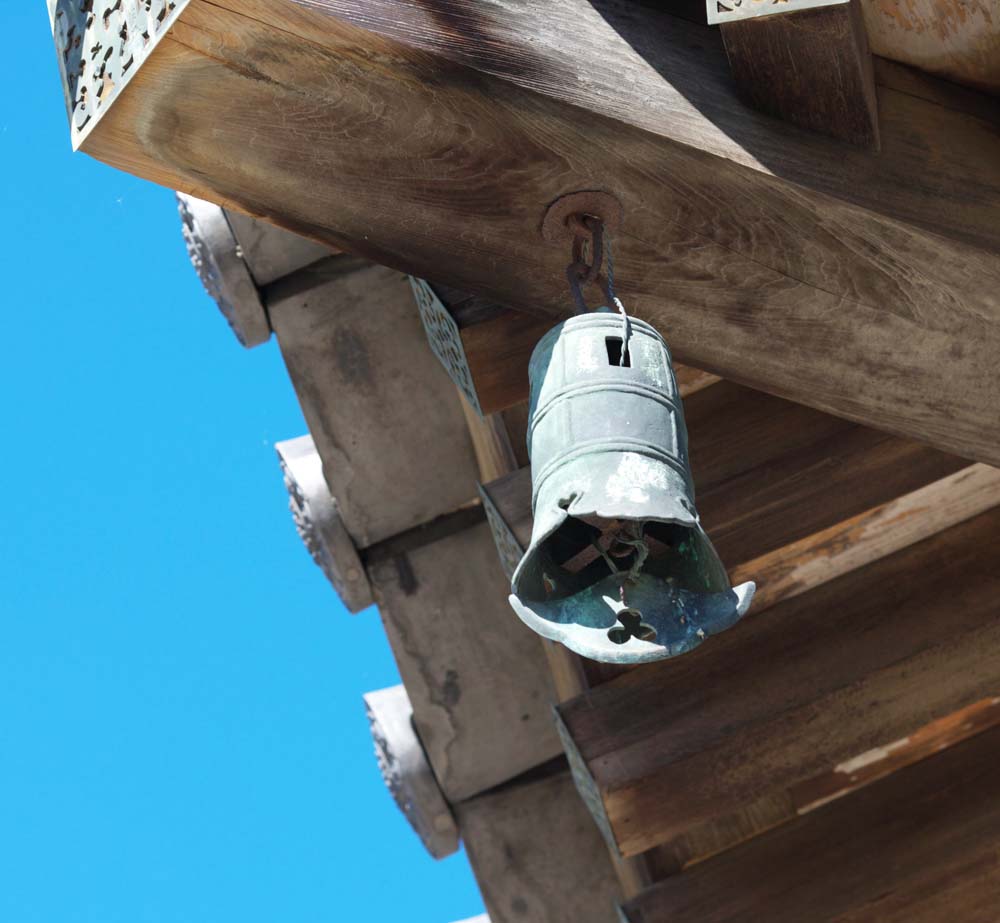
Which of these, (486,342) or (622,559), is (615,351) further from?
(486,342)

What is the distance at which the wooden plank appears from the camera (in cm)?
195

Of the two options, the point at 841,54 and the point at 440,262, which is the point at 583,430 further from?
the point at 841,54

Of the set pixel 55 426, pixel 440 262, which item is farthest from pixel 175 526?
pixel 440 262

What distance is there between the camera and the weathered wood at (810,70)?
80.0 inches

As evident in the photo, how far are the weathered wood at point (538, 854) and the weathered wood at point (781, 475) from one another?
1073mm

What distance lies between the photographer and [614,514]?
1.71 meters

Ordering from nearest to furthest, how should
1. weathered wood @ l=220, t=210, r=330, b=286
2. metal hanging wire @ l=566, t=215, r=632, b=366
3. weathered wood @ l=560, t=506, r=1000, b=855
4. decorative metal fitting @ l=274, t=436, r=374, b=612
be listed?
metal hanging wire @ l=566, t=215, r=632, b=366
weathered wood @ l=560, t=506, r=1000, b=855
weathered wood @ l=220, t=210, r=330, b=286
decorative metal fitting @ l=274, t=436, r=374, b=612

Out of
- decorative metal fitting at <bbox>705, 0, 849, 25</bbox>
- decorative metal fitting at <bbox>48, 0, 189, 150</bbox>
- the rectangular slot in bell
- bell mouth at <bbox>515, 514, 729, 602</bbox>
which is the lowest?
bell mouth at <bbox>515, 514, 729, 602</bbox>

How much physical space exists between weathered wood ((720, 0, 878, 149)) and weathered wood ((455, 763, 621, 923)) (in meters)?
1.98

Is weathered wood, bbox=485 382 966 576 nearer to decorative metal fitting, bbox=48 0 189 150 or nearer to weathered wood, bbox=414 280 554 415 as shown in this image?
weathered wood, bbox=414 280 554 415

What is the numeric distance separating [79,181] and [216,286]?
19.0 feet

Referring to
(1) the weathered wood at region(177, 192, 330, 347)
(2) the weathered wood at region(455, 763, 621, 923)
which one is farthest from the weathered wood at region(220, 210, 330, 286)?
(2) the weathered wood at region(455, 763, 621, 923)

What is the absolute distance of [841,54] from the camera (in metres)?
2.06

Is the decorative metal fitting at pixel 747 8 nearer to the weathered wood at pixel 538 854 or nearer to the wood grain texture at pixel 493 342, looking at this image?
the wood grain texture at pixel 493 342
